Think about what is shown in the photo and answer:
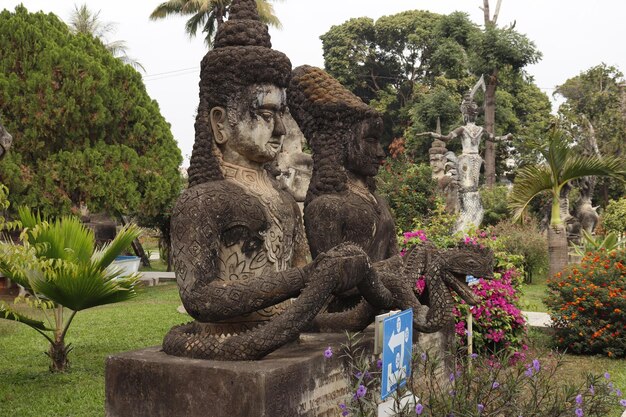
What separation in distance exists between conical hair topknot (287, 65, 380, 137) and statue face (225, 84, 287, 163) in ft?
3.82

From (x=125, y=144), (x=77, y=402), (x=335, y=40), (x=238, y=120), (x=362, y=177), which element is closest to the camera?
(x=238, y=120)

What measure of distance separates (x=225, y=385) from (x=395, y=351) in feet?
2.69

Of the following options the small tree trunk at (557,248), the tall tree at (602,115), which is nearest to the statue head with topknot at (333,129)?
the small tree trunk at (557,248)

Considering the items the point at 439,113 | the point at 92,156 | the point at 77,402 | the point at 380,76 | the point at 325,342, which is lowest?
the point at 77,402

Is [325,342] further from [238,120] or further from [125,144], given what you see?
[125,144]

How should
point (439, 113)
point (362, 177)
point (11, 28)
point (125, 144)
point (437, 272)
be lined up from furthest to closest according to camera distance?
point (439, 113) < point (125, 144) < point (11, 28) < point (362, 177) < point (437, 272)

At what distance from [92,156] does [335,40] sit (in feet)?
73.2

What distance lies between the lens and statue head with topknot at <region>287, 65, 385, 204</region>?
17.6 feet

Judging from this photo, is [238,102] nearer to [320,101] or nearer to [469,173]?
[320,101]

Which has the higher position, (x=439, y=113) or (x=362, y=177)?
(x=439, y=113)

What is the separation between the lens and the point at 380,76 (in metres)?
36.9

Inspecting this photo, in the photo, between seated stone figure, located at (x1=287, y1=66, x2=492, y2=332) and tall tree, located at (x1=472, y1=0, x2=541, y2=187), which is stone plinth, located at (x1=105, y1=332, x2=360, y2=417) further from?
tall tree, located at (x1=472, y1=0, x2=541, y2=187)

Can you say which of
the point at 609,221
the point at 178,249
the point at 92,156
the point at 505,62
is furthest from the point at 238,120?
the point at 505,62

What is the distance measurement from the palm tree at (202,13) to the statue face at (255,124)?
18.8m
